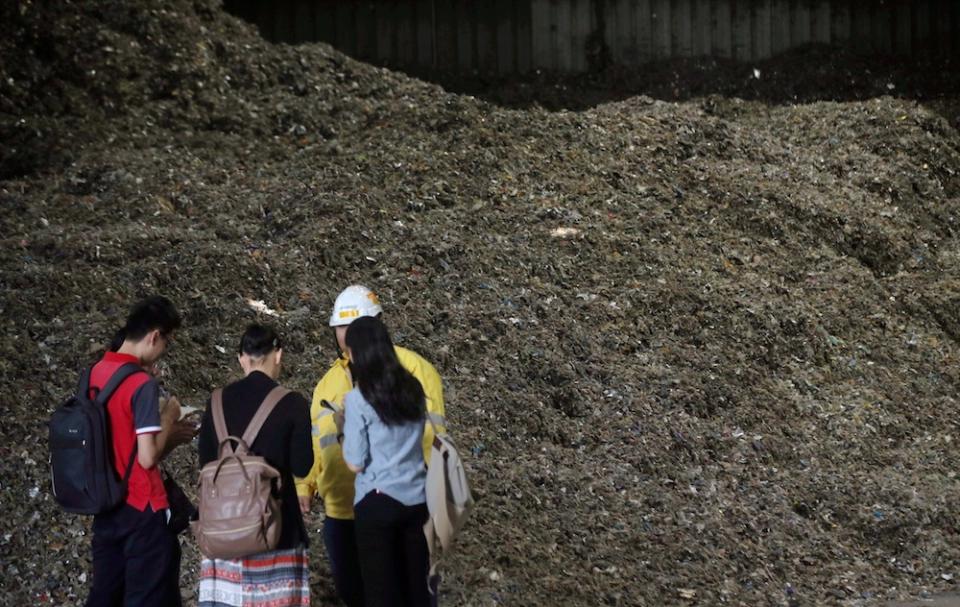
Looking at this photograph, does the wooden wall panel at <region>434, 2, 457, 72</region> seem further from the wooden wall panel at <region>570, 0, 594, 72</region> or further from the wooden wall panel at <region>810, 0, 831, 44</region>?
the wooden wall panel at <region>810, 0, 831, 44</region>

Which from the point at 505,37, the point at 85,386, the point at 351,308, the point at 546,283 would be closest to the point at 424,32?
the point at 505,37

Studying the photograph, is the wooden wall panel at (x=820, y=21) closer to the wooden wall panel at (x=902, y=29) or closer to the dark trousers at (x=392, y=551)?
the wooden wall panel at (x=902, y=29)

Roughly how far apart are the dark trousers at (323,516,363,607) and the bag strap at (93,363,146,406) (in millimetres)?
1081

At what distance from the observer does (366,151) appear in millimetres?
10367

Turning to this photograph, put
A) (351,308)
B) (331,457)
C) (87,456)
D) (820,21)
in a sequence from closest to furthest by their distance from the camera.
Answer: (87,456)
(351,308)
(331,457)
(820,21)

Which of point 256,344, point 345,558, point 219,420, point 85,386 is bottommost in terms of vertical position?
point 345,558

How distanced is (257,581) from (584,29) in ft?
36.5

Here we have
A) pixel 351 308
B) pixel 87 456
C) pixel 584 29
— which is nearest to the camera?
pixel 87 456

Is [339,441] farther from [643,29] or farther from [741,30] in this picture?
[741,30]

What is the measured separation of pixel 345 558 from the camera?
4.96 m

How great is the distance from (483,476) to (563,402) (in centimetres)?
108

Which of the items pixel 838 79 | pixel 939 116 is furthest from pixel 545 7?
pixel 939 116

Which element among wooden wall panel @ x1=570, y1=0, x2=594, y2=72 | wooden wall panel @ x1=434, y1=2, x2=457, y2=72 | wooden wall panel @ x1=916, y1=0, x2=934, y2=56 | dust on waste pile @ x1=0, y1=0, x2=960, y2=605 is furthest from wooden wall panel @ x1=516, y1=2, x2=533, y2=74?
wooden wall panel @ x1=916, y1=0, x2=934, y2=56

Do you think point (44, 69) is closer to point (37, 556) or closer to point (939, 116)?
point (37, 556)
